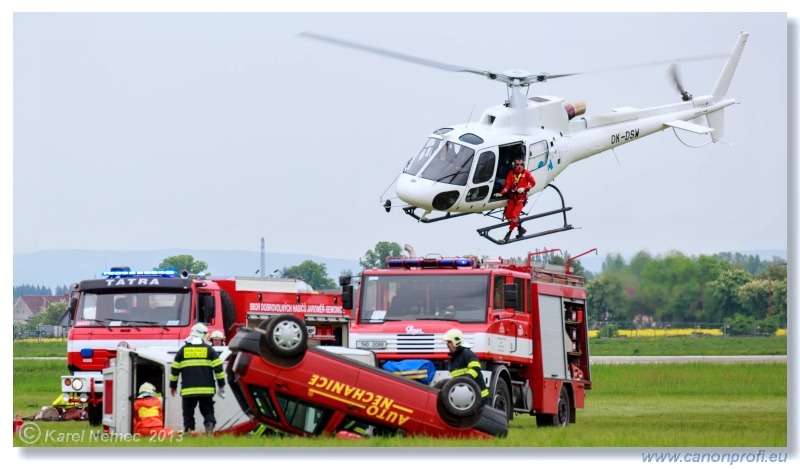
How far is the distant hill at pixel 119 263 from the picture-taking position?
2549 centimetres

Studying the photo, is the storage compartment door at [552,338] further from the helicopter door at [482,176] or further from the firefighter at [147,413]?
the firefighter at [147,413]

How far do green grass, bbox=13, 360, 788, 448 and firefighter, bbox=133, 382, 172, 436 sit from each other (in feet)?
1.32

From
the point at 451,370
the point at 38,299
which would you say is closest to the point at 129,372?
the point at 451,370

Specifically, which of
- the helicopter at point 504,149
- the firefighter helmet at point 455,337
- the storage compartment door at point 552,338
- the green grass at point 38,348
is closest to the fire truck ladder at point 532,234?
the helicopter at point 504,149

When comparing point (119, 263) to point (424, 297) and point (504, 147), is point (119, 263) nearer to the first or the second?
point (504, 147)

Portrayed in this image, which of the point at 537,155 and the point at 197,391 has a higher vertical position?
the point at 537,155

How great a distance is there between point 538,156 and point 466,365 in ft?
34.5

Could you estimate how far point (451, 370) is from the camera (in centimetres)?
1833

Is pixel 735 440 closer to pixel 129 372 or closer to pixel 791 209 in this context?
pixel 791 209

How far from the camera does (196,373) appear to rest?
17.8m

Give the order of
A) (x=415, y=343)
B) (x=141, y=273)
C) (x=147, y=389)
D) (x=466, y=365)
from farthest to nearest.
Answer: (x=141, y=273) < (x=415, y=343) < (x=147, y=389) < (x=466, y=365)

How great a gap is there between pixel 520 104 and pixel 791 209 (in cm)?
796

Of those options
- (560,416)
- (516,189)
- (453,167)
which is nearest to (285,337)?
(560,416)

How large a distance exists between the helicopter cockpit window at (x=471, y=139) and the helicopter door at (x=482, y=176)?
0.75ft
